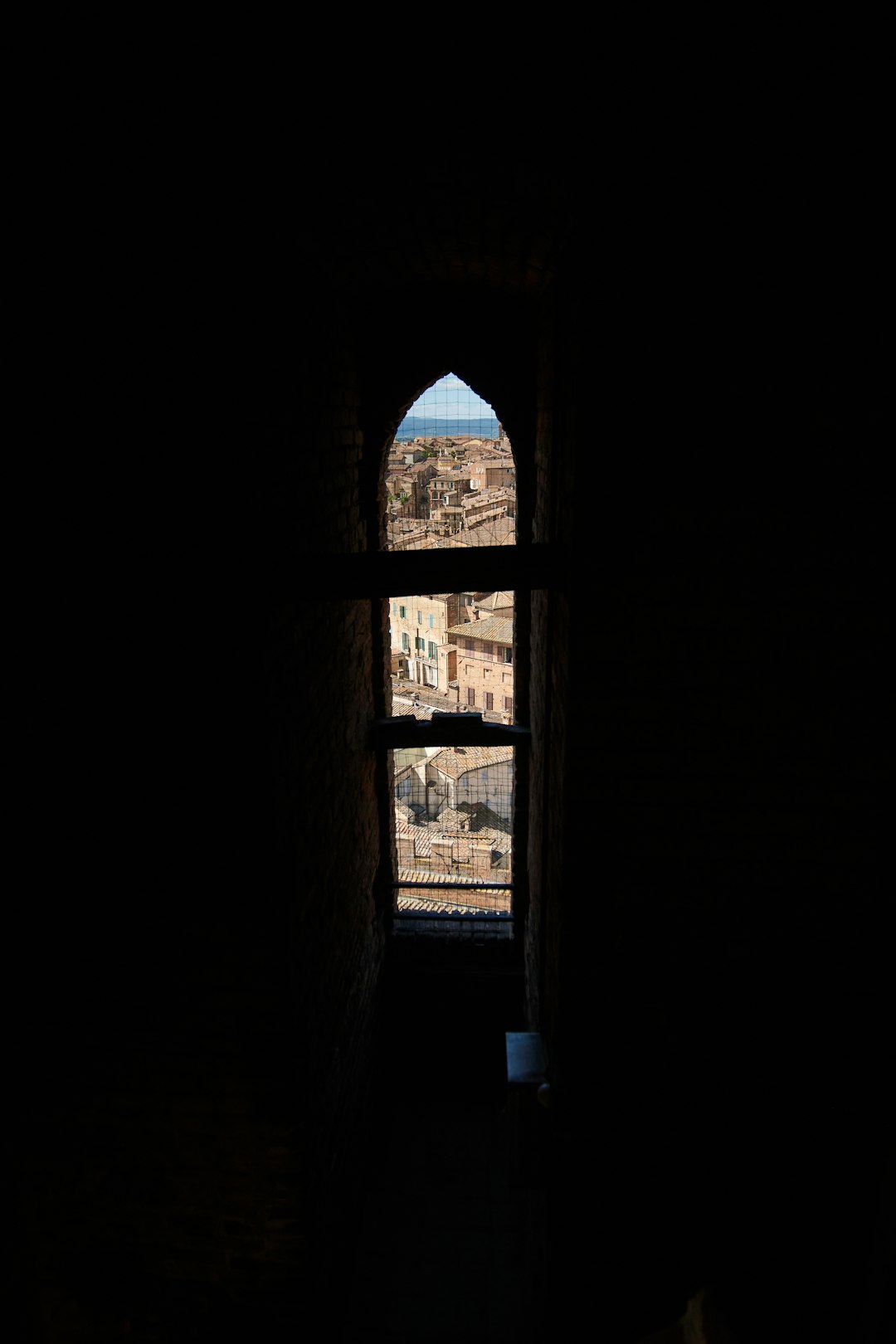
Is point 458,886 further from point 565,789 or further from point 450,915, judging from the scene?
point 565,789

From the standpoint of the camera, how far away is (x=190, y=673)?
8.89 ft

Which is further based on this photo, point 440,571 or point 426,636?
point 426,636

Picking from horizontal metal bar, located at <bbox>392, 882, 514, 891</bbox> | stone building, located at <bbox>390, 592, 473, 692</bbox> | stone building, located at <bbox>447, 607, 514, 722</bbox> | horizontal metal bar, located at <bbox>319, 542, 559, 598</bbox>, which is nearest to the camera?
horizontal metal bar, located at <bbox>319, 542, 559, 598</bbox>

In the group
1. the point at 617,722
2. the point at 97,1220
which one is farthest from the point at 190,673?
the point at 97,1220

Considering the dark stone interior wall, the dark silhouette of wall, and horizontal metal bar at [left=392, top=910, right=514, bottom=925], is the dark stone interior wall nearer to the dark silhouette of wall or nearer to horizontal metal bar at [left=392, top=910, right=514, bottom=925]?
the dark silhouette of wall

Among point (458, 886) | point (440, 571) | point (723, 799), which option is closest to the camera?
point (723, 799)

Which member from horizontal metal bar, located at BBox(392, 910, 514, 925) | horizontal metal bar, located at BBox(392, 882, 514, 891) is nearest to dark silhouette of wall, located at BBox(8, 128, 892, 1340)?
horizontal metal bar, located at BBox(392, 882, 514, 891)

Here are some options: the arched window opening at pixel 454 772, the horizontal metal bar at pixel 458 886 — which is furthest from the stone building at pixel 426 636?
the horizontal metal bar at pixel 458 886

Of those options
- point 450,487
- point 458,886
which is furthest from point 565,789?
point 450,487

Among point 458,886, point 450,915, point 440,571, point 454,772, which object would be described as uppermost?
point 440,571

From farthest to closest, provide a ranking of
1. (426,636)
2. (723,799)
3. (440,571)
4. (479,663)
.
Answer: (426,636) → (479,663) → (440,571) → (723,799)

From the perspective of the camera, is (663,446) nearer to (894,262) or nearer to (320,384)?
(894,262)

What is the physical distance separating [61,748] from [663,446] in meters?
2.31

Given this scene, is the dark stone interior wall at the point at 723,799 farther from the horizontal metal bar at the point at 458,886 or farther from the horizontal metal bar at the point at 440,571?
the horizontal metal bar at the point at 458,886
